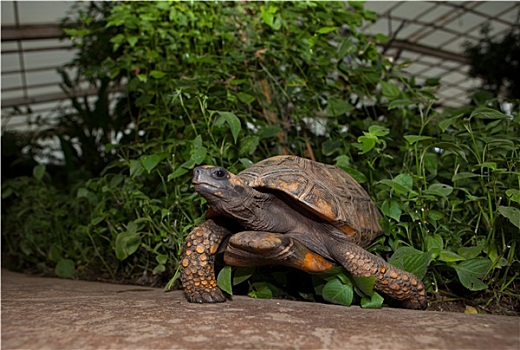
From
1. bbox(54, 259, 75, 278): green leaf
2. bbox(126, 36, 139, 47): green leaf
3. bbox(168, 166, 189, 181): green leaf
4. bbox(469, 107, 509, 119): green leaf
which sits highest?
bbox(126, 36, 139, 47): green leaf

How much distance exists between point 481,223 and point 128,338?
1890mm

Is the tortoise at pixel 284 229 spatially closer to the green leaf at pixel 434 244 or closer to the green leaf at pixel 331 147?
the green leaf at pixel 434 244

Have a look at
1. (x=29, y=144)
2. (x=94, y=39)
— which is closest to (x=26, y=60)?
(x=29, y=144)

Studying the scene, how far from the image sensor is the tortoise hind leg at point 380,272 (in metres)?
1.83

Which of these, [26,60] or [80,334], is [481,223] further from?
[26,60]

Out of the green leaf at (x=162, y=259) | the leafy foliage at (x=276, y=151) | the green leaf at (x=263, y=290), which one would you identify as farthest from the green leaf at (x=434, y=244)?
the green leaf at (x=162, y=259)

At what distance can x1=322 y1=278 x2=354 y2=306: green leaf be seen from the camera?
1.90 meters

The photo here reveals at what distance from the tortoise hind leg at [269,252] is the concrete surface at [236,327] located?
160mm

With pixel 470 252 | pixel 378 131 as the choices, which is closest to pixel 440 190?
pixel 470 252

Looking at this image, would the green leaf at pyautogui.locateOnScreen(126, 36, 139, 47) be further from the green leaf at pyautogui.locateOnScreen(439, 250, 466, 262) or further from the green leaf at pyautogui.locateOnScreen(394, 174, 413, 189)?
the green leaf at pyautogui.locateOnScreen(439, 250, 466, 262)

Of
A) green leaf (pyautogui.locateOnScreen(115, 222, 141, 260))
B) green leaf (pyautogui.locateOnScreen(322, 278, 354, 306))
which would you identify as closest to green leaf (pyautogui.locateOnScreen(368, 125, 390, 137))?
green leaf (pyautogui.locateOnScreen(322, 278, 354, 306))

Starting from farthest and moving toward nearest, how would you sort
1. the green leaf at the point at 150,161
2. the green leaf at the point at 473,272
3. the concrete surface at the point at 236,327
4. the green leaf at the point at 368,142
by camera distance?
the green leaf at the point at 150,161, the green leaf at the point at 368,142, the green leaf at the point at 473,272, the concrete surface at the point at 236,327

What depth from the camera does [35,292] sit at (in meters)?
2.21

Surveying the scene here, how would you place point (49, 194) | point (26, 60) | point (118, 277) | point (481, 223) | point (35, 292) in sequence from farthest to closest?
point (26, 60), point (49, 194), point (118, 277), point (481, 223), point (35, 292)
